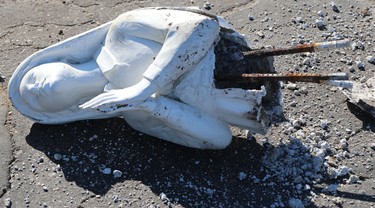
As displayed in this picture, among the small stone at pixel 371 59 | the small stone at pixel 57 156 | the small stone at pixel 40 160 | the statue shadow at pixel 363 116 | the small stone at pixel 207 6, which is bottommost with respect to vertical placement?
the small stone at pixel 40 160

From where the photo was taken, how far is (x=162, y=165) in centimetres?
390

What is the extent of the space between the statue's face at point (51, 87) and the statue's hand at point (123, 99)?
12.6 inches

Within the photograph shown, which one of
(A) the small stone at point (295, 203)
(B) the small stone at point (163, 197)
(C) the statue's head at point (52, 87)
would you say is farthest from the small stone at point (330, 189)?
(C) the statue's head at point (52, 87)

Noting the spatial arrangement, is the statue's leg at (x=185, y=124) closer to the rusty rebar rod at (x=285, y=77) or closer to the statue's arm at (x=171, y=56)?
the statue's arm at (x=171, y=56)

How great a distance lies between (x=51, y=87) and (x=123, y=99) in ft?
1.69

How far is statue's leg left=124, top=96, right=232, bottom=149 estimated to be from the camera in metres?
3.70

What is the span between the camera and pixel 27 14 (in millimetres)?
5098

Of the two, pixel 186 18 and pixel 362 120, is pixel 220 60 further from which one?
pixel 362 120

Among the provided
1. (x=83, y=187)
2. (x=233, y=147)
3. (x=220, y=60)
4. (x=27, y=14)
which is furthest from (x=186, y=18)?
(x=27, y=14)

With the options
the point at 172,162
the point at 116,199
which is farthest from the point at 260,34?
the point at 116,199

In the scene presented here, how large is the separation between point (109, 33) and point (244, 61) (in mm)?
768

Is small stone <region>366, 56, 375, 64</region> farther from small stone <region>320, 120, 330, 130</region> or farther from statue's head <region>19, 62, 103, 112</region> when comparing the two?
statue's head <region>19, 62, 103, 112</region>

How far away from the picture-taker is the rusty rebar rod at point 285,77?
3.57 meters

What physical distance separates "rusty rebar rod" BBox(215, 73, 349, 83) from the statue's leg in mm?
237
